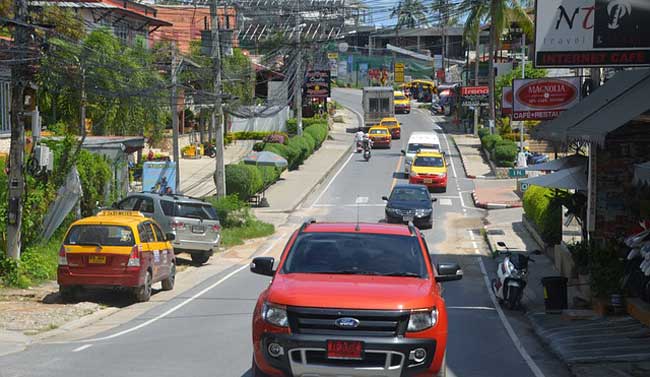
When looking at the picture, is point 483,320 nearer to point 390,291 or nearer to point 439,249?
point 390,291

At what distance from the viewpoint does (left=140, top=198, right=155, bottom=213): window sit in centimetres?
2536

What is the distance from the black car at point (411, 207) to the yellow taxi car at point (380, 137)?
28982mm

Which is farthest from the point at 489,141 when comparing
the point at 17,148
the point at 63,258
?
the point at 63,258

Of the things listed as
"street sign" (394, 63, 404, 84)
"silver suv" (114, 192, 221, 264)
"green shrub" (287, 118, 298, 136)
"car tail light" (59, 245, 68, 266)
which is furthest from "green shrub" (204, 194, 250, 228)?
"street sign" (394, 63, 404, 84)

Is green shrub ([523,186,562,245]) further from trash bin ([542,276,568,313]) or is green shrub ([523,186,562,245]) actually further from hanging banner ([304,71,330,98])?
hanging banner ([304,71,330,98])

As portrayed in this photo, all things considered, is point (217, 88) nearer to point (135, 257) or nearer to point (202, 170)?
point (202, 170)

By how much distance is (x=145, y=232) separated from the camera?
19031mm

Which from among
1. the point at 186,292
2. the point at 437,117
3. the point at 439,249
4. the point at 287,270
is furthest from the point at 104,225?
the point at 437,117

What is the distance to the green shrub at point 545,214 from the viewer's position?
25.6 meters

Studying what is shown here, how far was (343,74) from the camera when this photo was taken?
13050cm

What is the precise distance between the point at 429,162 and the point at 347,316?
3933 centimetres

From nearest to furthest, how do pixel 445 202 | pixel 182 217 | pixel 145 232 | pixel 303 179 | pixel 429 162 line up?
pixel 145 232
pixel 182 217
pixel 445 202
pixel 429 162
pixel 303 179

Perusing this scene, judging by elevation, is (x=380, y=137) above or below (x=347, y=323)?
below

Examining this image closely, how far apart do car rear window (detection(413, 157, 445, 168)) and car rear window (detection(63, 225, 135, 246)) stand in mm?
30156
